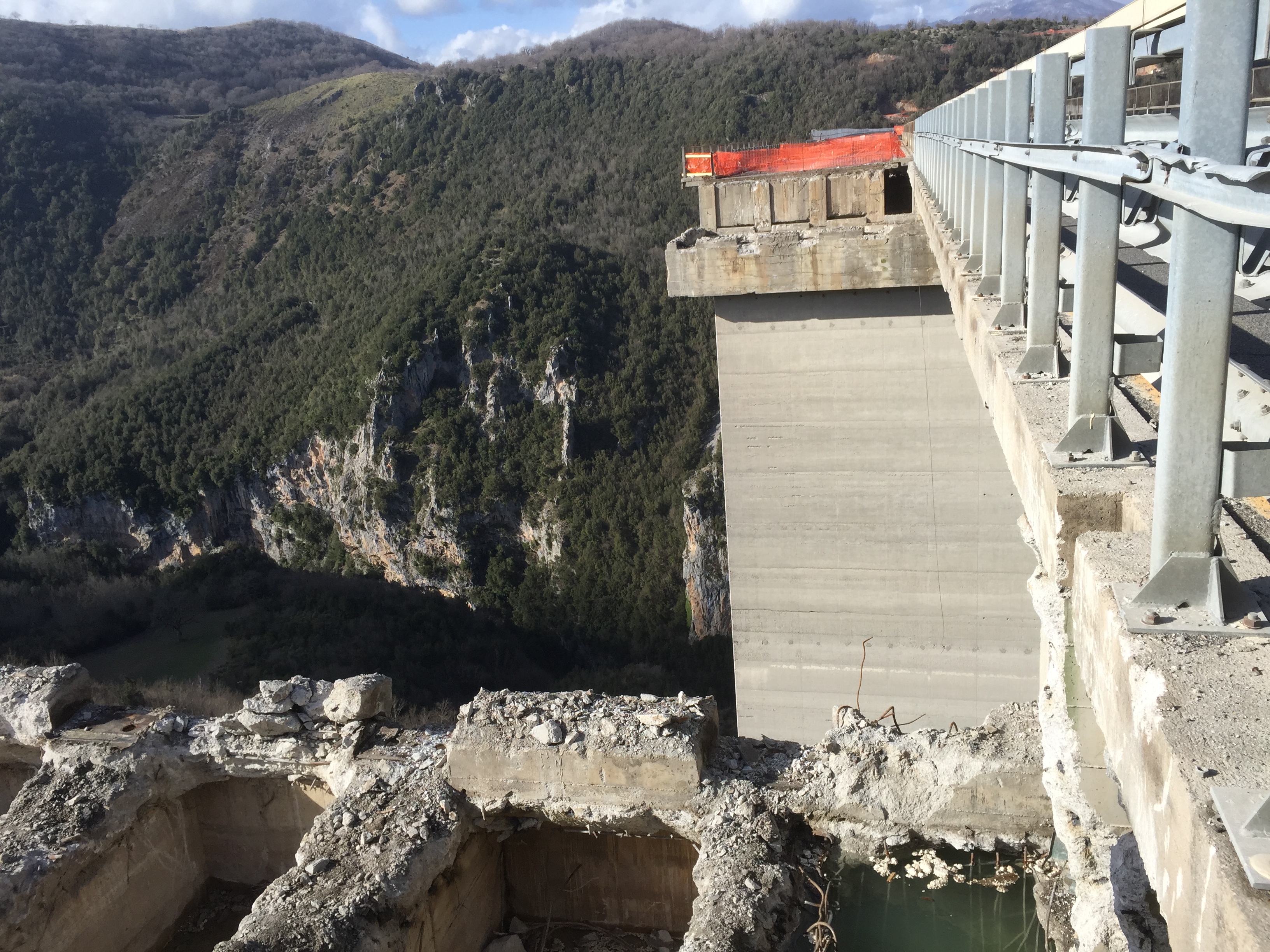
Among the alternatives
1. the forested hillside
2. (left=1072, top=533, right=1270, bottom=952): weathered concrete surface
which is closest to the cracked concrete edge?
(left=1072, top=533, right=1270, bottom=952): weathered concrete surface

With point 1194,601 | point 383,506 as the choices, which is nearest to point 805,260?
point 1194,601

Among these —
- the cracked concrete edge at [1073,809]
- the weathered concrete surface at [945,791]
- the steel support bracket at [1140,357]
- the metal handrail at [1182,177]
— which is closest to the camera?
the metal handrail at [1182,177]

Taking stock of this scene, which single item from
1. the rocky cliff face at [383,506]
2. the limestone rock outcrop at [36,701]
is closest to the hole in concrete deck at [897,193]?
the limestone rock outcrop at [36,701]

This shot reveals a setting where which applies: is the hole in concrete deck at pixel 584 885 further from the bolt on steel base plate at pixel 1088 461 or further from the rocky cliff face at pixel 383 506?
the rocky cliff face at pixel 383 506

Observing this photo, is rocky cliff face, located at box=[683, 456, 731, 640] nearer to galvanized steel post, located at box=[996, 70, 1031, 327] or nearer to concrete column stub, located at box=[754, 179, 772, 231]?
concrete column stub, located at box=[754, 179, 772, 231]

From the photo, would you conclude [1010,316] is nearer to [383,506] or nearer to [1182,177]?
[1182,177]

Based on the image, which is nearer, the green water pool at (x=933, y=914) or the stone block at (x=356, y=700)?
the green water pool at (x=933, y=914)

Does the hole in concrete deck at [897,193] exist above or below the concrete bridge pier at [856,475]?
above

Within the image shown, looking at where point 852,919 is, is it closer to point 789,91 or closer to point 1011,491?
point 1011,491
